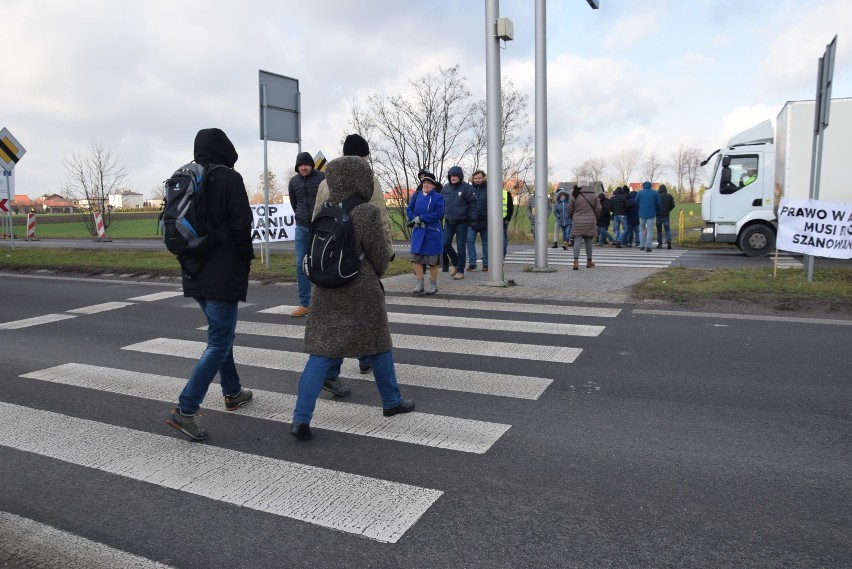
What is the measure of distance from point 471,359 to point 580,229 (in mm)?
7482

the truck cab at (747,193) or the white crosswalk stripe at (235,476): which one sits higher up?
the truck cab at (747,193)

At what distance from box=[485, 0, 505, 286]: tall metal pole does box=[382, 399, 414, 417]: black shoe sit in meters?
6.55

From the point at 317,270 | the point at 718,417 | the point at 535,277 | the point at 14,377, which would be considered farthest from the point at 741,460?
the point at 535,277

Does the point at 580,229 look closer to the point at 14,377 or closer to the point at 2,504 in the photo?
the point at 14,377

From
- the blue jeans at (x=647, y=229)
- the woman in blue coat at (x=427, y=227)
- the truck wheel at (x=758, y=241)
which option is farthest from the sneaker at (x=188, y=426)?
the blue jeans at (x=647, y=229)

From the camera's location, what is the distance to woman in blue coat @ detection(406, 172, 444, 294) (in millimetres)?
10172

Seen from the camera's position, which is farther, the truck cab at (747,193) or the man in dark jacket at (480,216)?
the truck cab at (747,193)

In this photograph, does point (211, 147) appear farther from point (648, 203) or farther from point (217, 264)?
point (648, 203)

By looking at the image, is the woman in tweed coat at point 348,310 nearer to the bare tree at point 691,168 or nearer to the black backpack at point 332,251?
the black backpack at point 332,251

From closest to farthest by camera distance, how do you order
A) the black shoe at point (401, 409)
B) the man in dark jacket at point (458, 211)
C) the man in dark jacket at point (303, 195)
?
the black shoe at point (401, 409), the man in dark jacket at point (303, 195), the man in dark jacket at point (458, 211)

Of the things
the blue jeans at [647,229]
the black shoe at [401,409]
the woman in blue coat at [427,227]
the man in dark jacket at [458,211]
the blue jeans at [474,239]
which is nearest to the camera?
the black shoe at [401,409]

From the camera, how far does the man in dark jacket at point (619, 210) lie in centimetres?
2082

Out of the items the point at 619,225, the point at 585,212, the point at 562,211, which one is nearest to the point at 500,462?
the point at 585,212

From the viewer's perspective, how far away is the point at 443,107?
890 inches
